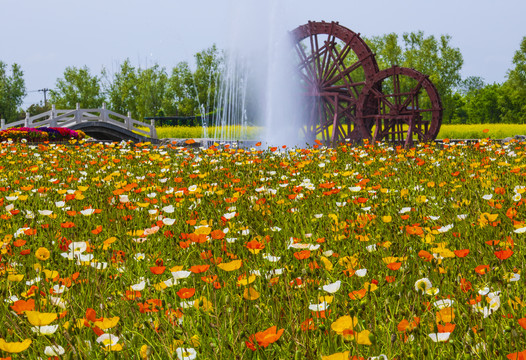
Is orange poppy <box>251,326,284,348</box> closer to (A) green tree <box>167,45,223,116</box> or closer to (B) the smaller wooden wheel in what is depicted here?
(B) the smaller wooden wheel

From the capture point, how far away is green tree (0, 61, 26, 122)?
195 ft

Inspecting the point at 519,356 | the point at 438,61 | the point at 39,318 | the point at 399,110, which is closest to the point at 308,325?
the point at 519,356

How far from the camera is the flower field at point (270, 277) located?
150cm

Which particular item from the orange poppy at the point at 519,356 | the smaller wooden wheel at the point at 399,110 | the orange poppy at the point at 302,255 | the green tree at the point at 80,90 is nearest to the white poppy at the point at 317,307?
the orange poppy at the point at 302,255

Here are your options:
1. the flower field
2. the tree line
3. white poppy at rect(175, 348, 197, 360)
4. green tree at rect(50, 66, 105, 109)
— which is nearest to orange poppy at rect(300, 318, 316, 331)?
the flower field

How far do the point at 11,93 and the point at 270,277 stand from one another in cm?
6749

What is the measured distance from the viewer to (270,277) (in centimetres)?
205

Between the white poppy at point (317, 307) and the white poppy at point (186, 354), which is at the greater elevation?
the white poppy at point (317, 307)

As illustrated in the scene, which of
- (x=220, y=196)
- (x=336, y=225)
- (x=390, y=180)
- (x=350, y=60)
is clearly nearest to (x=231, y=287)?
(x=336, y=225)

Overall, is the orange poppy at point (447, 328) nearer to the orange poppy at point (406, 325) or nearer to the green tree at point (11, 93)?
the orange poppy at point (406, 325)

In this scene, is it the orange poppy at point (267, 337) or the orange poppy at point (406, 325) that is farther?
the orange poppy at point (406, 325)

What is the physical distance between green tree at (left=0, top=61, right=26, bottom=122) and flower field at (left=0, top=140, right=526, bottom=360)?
206 ft

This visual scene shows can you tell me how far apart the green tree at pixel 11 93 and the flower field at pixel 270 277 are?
206ft

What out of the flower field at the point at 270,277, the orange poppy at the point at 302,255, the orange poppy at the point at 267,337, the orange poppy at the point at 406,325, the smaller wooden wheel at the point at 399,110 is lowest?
the flower field at the point at 270,277
